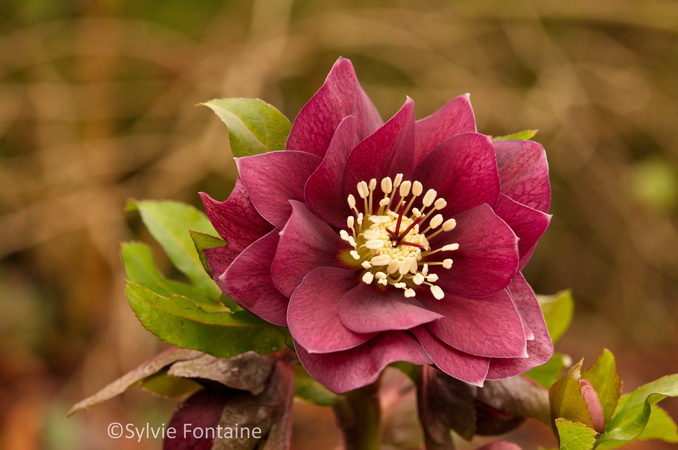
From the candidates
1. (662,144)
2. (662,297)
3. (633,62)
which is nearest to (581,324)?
(662,297)

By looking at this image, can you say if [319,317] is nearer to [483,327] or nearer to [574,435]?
[483,327]

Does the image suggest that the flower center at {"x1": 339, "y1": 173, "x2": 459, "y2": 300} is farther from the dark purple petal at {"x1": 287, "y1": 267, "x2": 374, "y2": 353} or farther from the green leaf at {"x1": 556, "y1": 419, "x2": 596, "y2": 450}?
the green leaf at {"x1": 556, "y1": 419, "x2": 596, "y2": 450}

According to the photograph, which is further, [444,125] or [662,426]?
[662,426]

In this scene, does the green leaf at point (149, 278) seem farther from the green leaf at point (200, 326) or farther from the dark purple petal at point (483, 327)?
the dark purple petal at point (483, 327)

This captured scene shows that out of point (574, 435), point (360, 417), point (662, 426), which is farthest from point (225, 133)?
point (574, 435)

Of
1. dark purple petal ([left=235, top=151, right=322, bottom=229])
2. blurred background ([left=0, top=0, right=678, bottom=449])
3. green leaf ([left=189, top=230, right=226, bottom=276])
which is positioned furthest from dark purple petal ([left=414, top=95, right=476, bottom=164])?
blurred background ([left=0, top=0, right=678, bottom=449])

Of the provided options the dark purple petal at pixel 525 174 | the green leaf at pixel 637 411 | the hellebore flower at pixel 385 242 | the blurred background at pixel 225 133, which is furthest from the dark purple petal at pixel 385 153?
the blurred background at pixel 225 133

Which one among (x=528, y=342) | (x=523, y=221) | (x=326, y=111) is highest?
(x=326, y=111)
